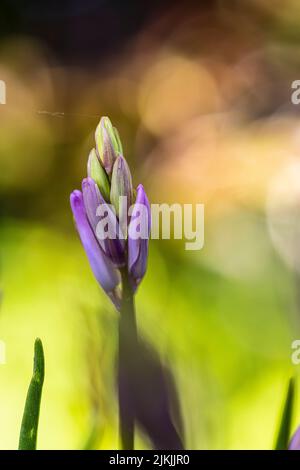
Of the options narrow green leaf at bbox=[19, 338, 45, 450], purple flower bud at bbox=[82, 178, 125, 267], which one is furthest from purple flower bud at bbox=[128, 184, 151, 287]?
narrow green leaf at bbox=[19, 338, 45, 450]

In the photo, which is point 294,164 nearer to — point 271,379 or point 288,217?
point 288,217

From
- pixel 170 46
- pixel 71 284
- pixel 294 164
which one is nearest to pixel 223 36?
pixel 170 46

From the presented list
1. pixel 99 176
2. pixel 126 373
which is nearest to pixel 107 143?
pixel 99 176

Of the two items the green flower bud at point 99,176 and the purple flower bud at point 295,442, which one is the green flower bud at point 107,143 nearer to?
the green flower bud at point 99,176

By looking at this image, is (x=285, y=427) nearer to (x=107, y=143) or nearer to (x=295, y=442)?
(x=295, y=442)

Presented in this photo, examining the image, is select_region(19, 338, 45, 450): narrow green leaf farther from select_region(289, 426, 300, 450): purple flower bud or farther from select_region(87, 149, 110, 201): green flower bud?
select_region(289, 426, 300, 450): purple flower bud
